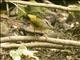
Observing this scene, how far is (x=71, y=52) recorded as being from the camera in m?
3.00

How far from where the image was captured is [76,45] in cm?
274

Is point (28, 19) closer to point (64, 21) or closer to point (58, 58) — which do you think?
point (58, 58)

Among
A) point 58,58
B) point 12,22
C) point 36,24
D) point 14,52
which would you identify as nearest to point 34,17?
point 36,24

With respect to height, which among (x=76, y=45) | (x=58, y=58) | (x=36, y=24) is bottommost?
(x=58, y=58)

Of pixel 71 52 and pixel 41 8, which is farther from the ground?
pixel 41 8

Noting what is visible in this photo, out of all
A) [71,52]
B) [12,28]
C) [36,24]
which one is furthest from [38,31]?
[12,28]

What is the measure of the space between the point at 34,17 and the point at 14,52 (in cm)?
35

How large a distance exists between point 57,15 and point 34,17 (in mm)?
1271

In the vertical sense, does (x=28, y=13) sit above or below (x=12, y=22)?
above

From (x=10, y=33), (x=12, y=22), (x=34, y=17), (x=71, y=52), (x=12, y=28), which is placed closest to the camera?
(x=34, y=17)

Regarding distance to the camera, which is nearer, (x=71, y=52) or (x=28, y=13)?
(x=28, y=13)

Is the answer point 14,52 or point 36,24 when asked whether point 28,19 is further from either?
point 14,52

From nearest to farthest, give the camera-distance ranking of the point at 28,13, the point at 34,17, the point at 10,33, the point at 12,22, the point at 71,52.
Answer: the point at 34,17
the point at 28,13
the point at 71,52
the point at 10,33
the point at 12,22

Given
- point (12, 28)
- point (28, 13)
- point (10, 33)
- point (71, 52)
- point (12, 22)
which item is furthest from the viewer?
point (12, 22)
